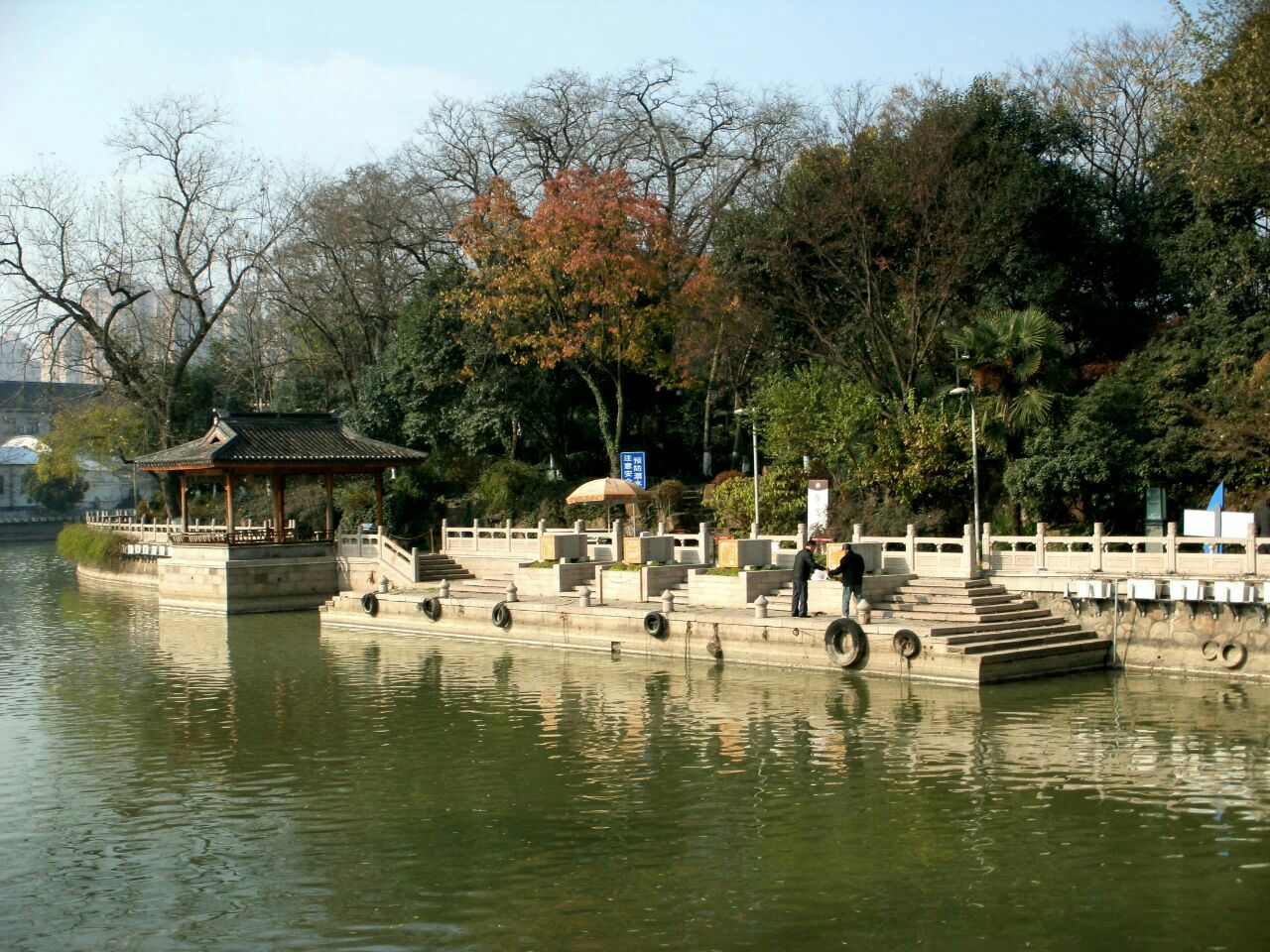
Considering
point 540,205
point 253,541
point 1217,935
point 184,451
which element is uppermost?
point 540,205

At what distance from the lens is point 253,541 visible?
3694 centimetres

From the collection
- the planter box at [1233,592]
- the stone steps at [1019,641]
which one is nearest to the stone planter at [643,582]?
the stone steps at [1019,641]

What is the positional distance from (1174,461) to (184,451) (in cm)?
2699

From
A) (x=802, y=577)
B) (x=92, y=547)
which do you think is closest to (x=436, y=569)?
(x=802, y=577)

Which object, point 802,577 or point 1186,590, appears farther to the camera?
point 802,577

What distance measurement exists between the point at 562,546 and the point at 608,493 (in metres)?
2.01

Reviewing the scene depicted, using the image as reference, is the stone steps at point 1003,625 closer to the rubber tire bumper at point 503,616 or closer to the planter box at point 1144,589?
the planter box at point 1144,589

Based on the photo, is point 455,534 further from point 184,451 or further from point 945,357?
point 945,357

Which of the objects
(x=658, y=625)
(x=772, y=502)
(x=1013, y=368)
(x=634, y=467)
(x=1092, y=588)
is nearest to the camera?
(x=1092, y=588)

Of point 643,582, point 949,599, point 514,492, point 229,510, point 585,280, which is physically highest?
point 585,280

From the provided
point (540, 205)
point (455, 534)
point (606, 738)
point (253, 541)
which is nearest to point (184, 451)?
point (253, 541)

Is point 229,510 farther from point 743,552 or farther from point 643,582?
point 743,552

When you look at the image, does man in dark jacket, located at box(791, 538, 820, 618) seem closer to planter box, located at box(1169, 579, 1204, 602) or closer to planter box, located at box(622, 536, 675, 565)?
planter box, located at box(622, 536, 675, 565)

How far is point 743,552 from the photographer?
26.2 m
